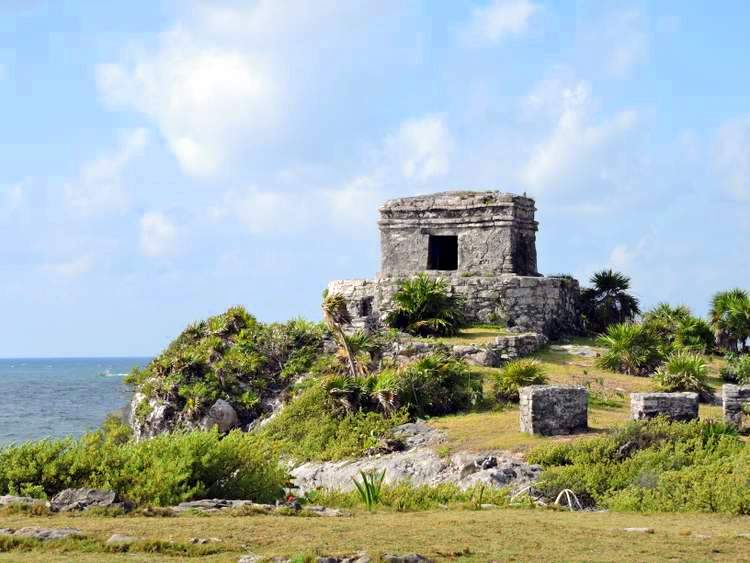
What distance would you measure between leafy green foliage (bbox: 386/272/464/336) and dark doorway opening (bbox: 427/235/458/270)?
9.29ft

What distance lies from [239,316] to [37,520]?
1522 centimetres

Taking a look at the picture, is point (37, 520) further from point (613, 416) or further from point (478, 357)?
point (478, 357)

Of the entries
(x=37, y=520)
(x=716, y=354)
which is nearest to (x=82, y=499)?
(x=37, y=520)

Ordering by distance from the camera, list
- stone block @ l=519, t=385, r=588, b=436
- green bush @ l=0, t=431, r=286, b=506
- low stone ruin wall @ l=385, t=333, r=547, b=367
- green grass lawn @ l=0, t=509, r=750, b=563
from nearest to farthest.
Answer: green grass lawn @ l=0, t=509, r=750, b=563, green bush @ l=0, t=431, r=286, b=506, stone block @ l=519, t=385, r=588, b=436, low stone ruin wall @ l=385, t=333, r=547, b=367

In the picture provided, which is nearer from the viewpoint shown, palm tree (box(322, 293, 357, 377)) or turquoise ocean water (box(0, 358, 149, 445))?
palm tree (box(322, 293, 357, 377))

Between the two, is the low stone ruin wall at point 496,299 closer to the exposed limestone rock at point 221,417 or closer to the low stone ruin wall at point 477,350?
the low stone ruin wall at point 477,350

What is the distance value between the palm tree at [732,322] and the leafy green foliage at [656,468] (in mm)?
11564

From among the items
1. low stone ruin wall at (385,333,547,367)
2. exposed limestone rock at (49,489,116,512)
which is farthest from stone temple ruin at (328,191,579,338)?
exposed limestone rock at (49,489,116,512)

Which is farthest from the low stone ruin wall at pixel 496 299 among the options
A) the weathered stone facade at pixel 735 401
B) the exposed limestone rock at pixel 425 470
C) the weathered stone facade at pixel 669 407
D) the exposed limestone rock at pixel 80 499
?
the exposed limestone rock at pixel 80 499

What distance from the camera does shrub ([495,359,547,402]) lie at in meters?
21.8

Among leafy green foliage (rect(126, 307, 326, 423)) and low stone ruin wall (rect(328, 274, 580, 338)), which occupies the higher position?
low stone ruin wall (rect(328, 274, 580, 338))

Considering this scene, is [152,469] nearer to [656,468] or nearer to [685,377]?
[656,468]

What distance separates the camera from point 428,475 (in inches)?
690

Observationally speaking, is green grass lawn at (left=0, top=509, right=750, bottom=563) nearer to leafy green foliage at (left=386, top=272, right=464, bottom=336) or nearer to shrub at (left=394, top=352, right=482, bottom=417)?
shrub at (left=394, top=352, right=482, bottom=417)
